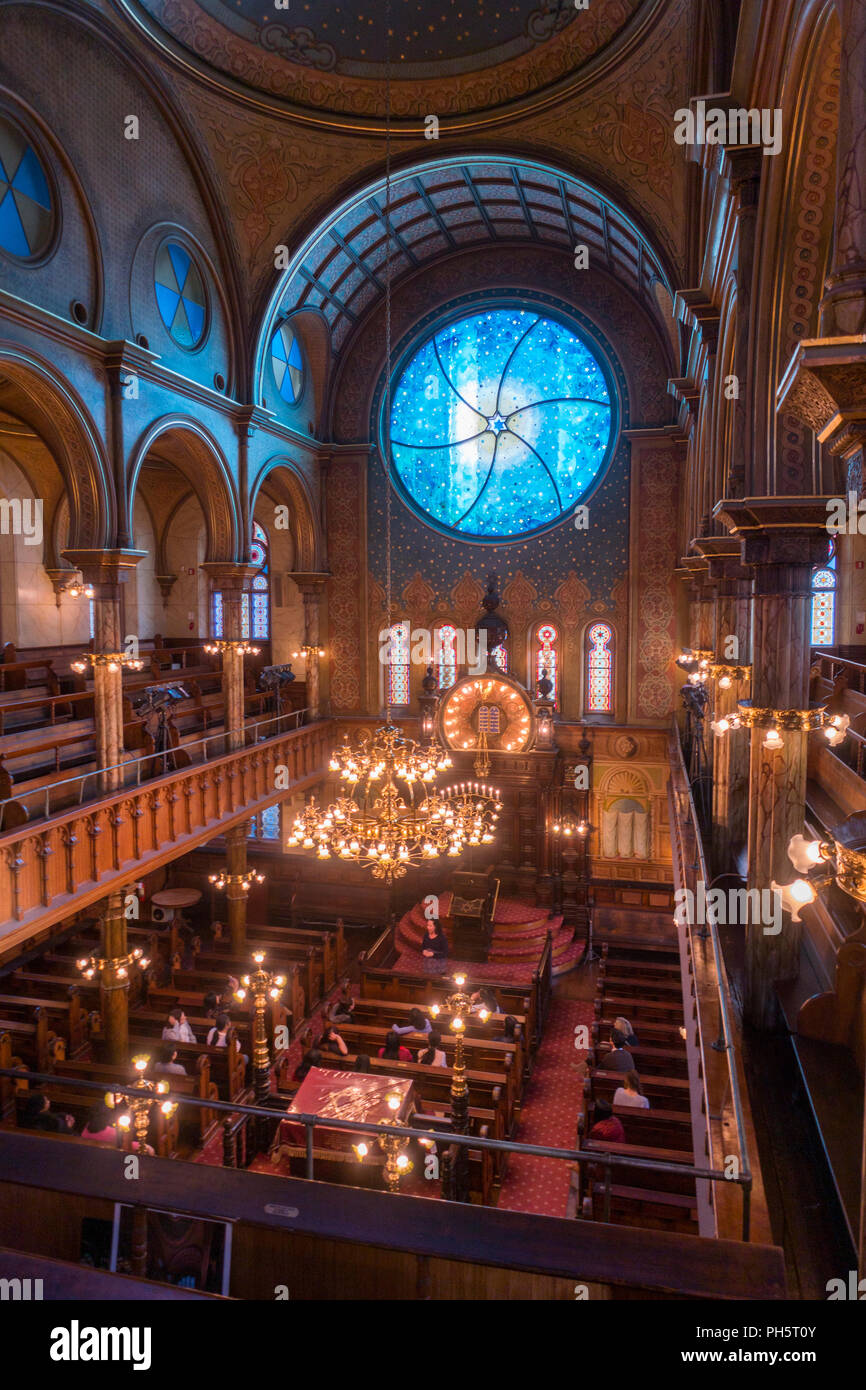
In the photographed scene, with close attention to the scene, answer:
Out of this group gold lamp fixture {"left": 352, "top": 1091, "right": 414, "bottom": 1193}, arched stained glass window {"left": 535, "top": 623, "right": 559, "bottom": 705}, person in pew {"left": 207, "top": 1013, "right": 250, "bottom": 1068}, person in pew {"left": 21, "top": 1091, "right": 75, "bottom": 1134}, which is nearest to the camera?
gold lamp fixture {"left": 352, "top": 1091, "right": 414, "bottom": 1193}

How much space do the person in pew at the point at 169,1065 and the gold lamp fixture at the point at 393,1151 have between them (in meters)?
2.99

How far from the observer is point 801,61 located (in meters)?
5.33

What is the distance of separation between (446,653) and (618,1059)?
12.8m

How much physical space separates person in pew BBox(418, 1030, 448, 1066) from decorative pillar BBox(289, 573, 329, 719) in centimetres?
1084

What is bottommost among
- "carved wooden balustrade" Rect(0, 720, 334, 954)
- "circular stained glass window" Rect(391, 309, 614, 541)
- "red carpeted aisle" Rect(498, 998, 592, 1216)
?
"red carpeted aisle" Rect(498, 998, 592, 1216)

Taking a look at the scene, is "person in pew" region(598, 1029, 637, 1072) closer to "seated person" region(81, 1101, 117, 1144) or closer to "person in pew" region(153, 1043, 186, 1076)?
"person in pew" region(153, 1043, 186, 1076)

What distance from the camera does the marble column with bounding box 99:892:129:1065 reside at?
12836 mm

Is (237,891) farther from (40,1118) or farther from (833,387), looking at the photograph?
(833,387)

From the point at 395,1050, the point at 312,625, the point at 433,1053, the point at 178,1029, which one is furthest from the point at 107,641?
the point at 312,625

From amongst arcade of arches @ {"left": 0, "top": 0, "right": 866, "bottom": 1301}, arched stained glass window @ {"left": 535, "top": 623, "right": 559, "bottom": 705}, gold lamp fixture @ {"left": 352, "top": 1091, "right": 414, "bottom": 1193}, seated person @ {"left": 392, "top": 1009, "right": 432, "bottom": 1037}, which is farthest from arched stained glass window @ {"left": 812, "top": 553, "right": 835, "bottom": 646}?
gold lamp fixture @ {"left": 352, "top": 1091, "right": 414, "bottom": 1193}

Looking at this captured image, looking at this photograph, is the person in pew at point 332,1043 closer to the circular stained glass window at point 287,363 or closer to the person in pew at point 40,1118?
the person in pew at point 40,1118

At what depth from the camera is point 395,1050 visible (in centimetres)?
1238

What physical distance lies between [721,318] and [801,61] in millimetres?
A: 4955

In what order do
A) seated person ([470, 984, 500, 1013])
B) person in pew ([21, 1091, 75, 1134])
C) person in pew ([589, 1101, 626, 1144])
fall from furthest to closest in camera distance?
seated person ([470, 984, 500, 1013])
person in pew ([21, 1091, 75, 1134])
person in pew ([589, 1101, 626, 1144])
